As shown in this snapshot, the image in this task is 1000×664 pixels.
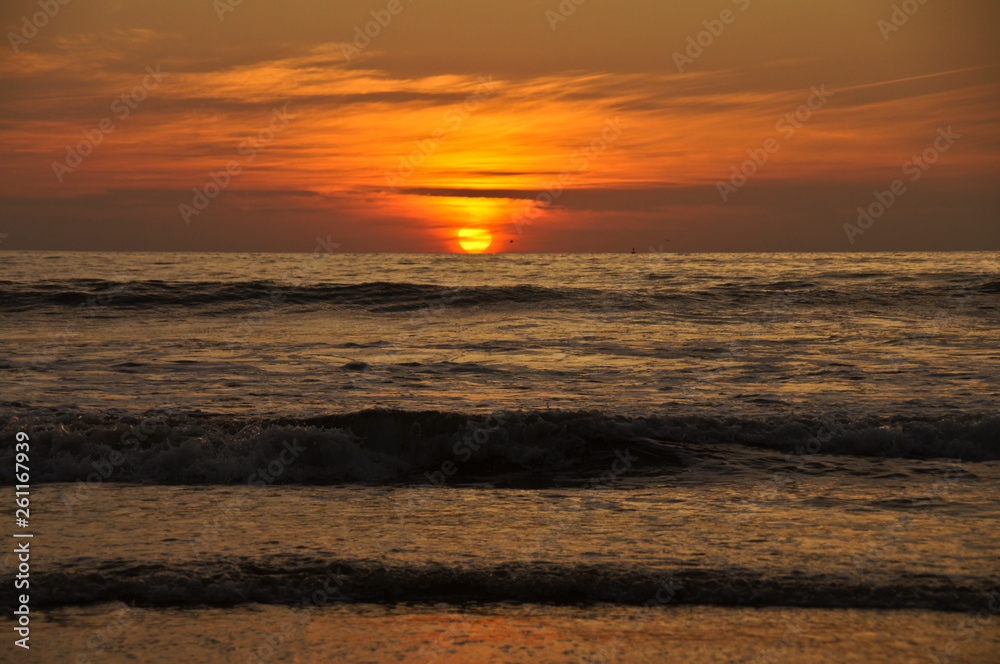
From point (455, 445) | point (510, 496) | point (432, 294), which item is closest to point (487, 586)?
point (510, 496)

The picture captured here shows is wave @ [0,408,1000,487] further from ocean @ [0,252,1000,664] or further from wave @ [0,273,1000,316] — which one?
wave @ [0,273,1000,316]

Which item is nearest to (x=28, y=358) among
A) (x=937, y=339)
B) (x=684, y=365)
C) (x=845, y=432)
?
(x=684, y=365)

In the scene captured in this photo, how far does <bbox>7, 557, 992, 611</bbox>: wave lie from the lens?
496cm

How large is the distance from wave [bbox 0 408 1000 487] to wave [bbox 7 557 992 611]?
124 inches

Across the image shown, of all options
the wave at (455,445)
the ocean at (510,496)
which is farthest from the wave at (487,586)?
the wave at (455,445)

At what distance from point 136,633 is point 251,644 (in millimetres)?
750

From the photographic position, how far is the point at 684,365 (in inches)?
609

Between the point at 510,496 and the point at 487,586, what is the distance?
2.61 metres

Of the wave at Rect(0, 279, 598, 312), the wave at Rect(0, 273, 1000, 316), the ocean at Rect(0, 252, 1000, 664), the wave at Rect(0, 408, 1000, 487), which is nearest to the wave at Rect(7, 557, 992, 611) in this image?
the ocean at Rect(0, 252, 1000, 664)

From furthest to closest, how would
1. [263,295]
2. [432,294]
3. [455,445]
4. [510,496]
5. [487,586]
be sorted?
[432,294] → [263,295] → [455,445] → [510,496] → [487,586]

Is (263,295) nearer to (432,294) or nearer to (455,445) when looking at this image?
(432,294)

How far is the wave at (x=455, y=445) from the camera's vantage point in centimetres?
868

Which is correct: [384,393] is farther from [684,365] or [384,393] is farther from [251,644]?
[251,644]

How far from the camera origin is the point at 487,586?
16.9ft
